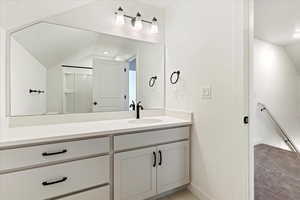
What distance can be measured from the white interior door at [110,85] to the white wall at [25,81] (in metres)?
0.53

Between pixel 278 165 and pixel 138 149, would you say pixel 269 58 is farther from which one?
pixel 138 149

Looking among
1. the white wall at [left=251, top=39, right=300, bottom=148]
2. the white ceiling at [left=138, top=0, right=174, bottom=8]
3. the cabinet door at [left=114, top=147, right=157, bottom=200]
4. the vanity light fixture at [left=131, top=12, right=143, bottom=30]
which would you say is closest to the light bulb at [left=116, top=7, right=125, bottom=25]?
the vanity light fixture at [left=131, top=12, right=143, bottom=30]

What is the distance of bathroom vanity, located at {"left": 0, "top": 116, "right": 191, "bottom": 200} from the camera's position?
1.14 metres

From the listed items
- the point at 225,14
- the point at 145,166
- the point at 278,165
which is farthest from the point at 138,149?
the point at 278,165

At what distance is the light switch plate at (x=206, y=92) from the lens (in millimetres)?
1668

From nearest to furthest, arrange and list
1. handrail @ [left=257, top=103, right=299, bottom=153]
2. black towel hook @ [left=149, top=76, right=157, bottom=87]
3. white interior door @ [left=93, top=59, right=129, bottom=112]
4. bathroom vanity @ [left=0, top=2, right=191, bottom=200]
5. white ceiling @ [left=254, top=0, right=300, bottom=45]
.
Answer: bathroom vanity @ [left=0, top=2, right=191, bottom=200] → white interior door @ [left=93, top=59, right=129, bottom=112] → white ceiling @ [left=254, top=0, right=300, bottom=45] → black towel hook @ [left=149, top=76, right=157, bottom=87] → handrail @ [left=257, top=103, right=299, bottom=153]

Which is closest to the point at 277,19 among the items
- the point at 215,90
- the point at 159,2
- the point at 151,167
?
the point at 159,2

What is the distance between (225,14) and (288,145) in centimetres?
390

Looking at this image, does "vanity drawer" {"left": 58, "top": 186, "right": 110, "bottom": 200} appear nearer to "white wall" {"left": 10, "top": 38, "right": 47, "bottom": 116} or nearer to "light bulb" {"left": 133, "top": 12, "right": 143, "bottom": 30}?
"white wall" {"left": 10, "top": 38, "right": 47, "bottom": 116}

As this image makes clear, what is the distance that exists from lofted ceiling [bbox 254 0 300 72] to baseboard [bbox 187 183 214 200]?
2466mm

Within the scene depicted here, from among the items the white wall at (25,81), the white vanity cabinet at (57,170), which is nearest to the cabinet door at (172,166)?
the white vanity cabinet at (57,170)

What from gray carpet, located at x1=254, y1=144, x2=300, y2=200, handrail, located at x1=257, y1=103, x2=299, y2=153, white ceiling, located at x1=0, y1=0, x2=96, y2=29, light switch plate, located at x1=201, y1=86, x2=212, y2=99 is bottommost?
gray carpet, located at x1=254, y1=144, x2=300, y2=200

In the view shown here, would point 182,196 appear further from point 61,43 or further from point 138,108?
point 61,43

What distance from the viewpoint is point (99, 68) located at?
2.03 meters
